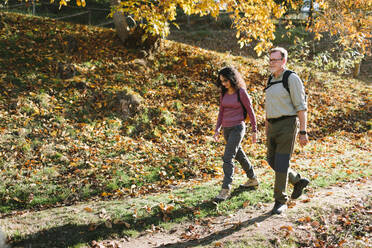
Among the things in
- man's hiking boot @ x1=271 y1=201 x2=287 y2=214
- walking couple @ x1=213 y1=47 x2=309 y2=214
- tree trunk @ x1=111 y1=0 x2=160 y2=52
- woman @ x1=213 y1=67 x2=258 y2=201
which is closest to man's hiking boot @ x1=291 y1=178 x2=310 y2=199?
walking couple @ x1=213 y1=47 x2=309 y2=214

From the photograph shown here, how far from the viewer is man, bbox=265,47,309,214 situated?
385 centimetres

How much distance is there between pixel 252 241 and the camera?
366 centimetres

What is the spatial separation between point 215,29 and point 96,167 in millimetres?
21892

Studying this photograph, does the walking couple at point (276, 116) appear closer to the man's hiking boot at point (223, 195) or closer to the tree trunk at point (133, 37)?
the man's hiking boot at point (223, 195)

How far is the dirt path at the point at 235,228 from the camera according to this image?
3795mm

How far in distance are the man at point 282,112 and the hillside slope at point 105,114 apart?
2.60 meters

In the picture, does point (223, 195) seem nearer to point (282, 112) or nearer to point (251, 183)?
point (251, 183)

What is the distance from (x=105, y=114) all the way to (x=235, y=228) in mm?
5434

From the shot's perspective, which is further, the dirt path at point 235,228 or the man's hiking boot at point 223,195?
the man's hiking boot at point 223,195

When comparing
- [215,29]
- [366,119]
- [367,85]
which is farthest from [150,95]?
[215,29]

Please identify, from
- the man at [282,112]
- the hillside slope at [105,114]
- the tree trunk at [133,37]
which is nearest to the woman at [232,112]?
the man at [282,112]

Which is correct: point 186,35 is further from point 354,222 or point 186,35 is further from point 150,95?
point 354,222

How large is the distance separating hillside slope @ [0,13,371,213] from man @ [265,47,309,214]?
260 centimetres

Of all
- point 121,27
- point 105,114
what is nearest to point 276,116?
point 105,114
